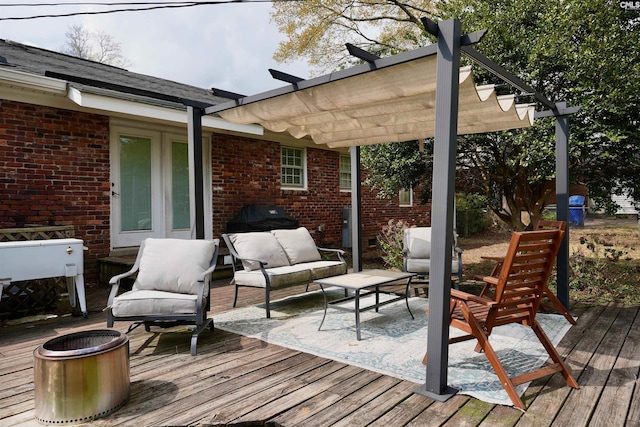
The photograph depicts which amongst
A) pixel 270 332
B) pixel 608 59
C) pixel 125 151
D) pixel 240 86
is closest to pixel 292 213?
pixel 125 151

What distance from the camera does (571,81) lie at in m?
5.86

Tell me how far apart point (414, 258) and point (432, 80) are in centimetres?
326

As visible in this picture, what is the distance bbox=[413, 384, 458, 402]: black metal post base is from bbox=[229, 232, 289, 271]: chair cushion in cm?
293

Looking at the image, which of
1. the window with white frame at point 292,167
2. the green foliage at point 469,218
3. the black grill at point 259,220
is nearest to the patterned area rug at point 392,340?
the black grill at point 259,220

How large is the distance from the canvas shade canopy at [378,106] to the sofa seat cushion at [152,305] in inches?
85.1

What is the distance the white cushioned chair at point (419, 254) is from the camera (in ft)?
18.7

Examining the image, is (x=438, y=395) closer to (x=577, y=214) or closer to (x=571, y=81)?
(x=571, y=81)

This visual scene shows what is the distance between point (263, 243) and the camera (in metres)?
5.68

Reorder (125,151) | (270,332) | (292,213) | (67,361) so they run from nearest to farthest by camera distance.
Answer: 1. (67,361)
2. (270,332)
3. (125,151)
4. (292,213)

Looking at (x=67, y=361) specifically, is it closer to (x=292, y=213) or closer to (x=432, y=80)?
(x=432, y=80)

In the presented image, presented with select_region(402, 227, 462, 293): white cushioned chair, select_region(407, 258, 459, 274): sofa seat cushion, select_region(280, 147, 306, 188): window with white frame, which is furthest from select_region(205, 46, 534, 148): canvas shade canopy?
select_region(280, 147, 306, 188): window with white frame

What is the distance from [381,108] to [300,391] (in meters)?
3.01

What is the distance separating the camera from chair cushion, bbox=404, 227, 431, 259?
610 cm

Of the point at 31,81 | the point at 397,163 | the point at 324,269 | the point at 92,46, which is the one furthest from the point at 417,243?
the point at 92,46
